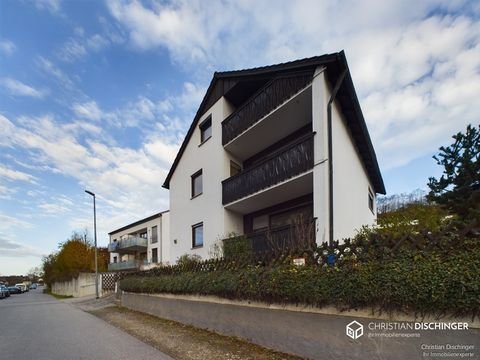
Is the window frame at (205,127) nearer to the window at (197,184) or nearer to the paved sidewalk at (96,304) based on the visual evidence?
the window at (197,184)

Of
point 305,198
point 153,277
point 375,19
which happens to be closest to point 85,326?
point 153,277

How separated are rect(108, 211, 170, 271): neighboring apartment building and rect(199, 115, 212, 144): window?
20082 millimetres

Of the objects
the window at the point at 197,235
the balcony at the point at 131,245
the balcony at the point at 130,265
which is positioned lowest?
the balcony at the point at 130,265

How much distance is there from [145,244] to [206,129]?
2564 centimetres

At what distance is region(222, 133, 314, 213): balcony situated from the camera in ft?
35.3

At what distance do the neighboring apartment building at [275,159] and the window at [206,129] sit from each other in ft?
0.18

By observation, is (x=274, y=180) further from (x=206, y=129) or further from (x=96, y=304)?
(x=96, y=304)

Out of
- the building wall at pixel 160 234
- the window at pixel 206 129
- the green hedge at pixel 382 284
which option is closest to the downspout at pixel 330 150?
the green hedge at pixel 382 284

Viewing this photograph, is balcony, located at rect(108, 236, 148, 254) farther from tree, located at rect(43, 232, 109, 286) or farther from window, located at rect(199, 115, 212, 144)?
window, located at rect(199, 115, 212, 144)

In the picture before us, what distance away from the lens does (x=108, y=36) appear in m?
12.1

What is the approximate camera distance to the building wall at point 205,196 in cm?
1568

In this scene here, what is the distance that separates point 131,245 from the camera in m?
40.2

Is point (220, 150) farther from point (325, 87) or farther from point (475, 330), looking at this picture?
point (475, 330)

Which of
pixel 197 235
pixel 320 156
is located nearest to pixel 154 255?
pixel 197 235
